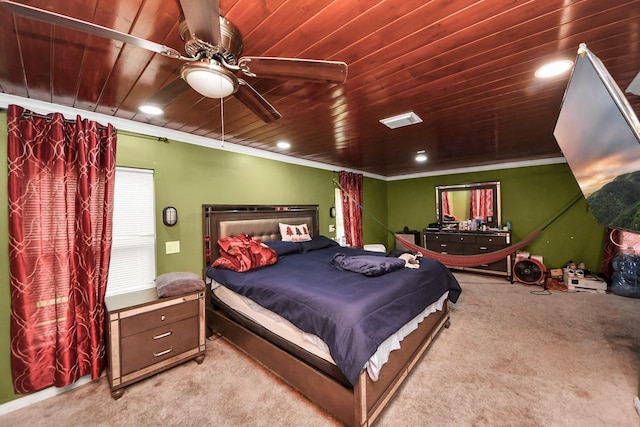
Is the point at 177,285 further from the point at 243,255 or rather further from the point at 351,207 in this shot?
the point at 351,207

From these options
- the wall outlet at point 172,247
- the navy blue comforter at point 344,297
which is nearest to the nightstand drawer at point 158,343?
the navy blue comforter at point 344,297

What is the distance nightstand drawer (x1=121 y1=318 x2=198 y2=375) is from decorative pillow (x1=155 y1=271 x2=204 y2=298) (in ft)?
0.82

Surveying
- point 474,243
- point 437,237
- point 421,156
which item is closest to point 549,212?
point 474,243

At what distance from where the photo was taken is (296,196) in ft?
13.4

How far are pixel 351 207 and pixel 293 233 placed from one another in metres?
1.72

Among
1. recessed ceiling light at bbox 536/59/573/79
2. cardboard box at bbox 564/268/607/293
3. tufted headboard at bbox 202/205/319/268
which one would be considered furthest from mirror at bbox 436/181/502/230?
recessed ceiling light at bbox 536/59/573/79

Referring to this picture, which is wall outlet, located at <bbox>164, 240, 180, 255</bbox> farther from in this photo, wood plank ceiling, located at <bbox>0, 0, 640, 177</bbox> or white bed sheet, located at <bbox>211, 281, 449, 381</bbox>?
wood plank ceiling, located at <bbox>0, 0, 640, 177</bbox>

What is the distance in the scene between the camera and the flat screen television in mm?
1011

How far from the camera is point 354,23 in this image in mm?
1199

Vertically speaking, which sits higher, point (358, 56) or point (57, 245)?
point (358, 56)

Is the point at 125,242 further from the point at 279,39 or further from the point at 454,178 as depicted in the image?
the point at 454,178

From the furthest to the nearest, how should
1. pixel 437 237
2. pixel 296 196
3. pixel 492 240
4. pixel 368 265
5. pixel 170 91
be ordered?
1. pixel 437 237
2. pixel 492 240
3. pixel 296 196
4. pixel 368 265
5. pixel 170 91

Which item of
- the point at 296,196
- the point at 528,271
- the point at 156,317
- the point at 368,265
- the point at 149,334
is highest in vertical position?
the point at 296,196

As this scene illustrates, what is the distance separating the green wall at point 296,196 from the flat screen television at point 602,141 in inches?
123
